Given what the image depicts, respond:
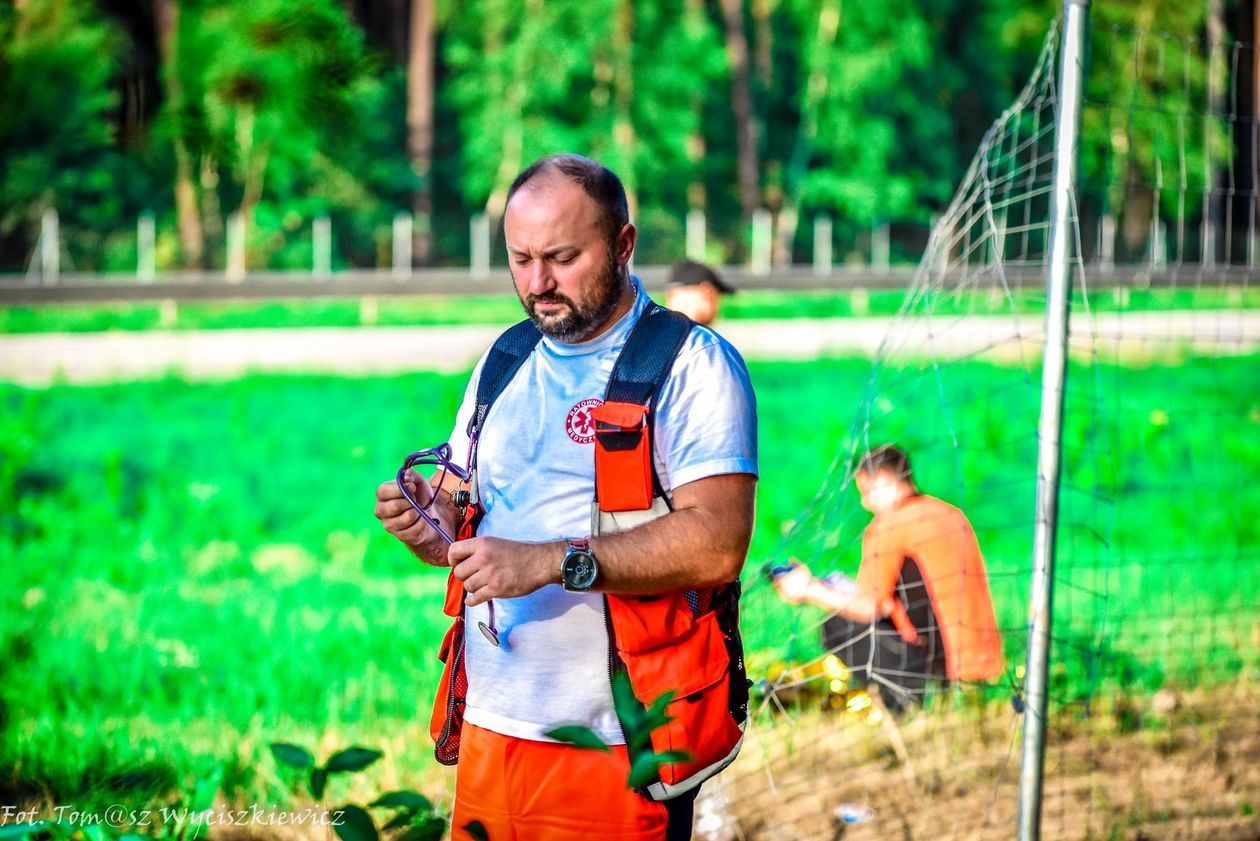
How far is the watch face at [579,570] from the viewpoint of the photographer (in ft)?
7.42

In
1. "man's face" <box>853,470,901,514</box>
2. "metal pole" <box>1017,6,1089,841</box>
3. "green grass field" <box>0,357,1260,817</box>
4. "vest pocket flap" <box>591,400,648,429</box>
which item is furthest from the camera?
"man's face" <box>853,470,901,514</box>

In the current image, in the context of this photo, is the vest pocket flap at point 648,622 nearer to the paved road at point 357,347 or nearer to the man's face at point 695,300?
the man's face at point 695,300

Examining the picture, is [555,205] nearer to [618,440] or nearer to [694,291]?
[618,440]

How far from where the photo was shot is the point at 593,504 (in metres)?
2.44

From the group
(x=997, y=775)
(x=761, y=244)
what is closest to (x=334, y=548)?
(x=997, y=775)

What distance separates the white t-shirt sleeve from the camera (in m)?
2.34

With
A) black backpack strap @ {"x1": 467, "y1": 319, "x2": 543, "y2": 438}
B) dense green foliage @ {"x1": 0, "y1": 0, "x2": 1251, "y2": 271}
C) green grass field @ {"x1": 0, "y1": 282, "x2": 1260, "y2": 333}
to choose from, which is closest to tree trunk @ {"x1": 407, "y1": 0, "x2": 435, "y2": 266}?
dense green foliage @ {"x1": 0, "y1": 0, "x2": 1251, "y2": 271}

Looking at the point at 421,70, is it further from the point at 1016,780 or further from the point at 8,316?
the point at 1016,780

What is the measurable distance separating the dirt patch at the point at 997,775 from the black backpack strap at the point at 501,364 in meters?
1.99

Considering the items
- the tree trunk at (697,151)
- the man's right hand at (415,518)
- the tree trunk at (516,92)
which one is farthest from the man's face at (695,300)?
the tree trunk at (697,151)

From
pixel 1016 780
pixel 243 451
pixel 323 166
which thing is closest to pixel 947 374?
pixel 243 451

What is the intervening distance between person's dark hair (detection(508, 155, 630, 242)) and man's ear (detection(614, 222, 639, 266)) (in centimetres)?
1

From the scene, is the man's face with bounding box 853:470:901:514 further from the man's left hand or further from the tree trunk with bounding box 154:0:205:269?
the tree trunk with bounding box 154:0:205:269

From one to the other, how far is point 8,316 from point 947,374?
1356 centimetres
